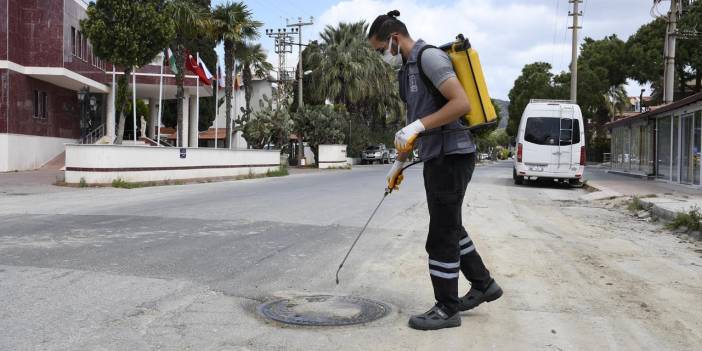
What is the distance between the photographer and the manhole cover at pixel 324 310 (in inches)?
160

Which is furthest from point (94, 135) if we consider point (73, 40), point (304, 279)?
point (304, 279)

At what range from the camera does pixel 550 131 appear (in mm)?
19609

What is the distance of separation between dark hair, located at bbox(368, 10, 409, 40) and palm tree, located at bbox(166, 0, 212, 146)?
20527 mm

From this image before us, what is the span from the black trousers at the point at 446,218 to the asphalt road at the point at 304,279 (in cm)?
31

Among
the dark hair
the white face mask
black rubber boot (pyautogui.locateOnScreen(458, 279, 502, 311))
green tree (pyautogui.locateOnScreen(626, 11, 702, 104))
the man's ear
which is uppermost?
green tree (pyautogui.locateOnScreen(626, 11, 702, 104))

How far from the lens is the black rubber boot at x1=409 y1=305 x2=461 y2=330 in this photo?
393 centimetres

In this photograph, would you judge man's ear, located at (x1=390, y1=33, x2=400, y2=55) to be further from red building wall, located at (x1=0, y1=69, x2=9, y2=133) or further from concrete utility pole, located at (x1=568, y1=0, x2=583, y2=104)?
concrete utility pole, located at (x1=568, y1=0, x2=583, y2=104)

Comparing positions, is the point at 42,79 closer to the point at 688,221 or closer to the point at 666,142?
the point at 688,221

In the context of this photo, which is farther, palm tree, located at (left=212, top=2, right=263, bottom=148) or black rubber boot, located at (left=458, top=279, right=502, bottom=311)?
palm tree, located at (left=212, top=2, right=263, bottom=148)

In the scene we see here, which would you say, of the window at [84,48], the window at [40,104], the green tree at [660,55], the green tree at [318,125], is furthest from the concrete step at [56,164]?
the green tree at [660,55]

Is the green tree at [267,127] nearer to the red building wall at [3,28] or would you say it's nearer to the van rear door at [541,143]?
the red building wall at [3,28]

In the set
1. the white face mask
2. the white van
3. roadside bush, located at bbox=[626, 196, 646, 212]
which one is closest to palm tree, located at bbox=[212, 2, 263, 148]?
the white van

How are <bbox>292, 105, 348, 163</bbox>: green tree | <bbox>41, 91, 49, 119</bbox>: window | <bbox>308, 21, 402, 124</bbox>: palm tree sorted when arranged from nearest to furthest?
<bbox>41, 91, 49, 119</bbox>: window < <bbox>292, 105, 348, 163</bbox>: green tree < <bbox>308, 21, 402, 124</bbox>: palm tree

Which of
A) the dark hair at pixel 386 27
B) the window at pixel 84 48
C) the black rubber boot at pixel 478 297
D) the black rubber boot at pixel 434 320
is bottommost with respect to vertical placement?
the black rubber boot at pixel 434 320
